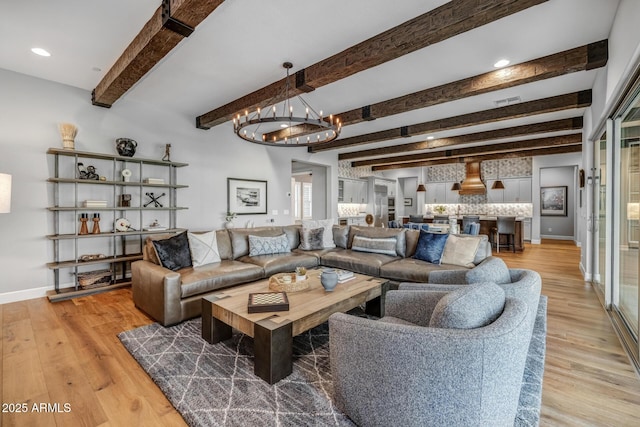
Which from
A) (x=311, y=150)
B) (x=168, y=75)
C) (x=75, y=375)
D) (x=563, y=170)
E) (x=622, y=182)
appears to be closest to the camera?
(x=75, y=375)

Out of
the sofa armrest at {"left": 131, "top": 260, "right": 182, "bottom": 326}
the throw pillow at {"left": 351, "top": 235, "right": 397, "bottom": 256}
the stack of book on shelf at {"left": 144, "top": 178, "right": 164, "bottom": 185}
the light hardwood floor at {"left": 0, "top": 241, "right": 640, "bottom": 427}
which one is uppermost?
the stack of book on shelf at {"left": 144, "top": 178, "right": 164, "bottom": 185}

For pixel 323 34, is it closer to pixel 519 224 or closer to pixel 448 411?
pixel 448 411

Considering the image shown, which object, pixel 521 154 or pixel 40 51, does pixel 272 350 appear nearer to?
pixel 40 51

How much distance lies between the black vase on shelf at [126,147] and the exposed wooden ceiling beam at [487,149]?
21.6 ft

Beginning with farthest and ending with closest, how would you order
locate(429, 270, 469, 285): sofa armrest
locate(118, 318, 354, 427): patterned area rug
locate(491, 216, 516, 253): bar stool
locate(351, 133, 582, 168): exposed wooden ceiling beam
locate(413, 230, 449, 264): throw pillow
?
locate(491, 216, 516, 253): bar stool < locate(351, 133, 582, 168): exposed wooden ceiling beam < locate(413, 230, 449, 264): throw pillow < locate(429, 270, 469, 285): sofa armrest < locate(118, 318, 354, 427): patterned area rug

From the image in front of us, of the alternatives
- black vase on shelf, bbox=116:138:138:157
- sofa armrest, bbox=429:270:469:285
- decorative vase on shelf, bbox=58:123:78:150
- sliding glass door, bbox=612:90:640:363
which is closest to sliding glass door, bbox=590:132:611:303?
sliding glass door, bbox=612:90:640:363

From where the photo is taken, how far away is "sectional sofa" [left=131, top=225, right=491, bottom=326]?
9.94ft

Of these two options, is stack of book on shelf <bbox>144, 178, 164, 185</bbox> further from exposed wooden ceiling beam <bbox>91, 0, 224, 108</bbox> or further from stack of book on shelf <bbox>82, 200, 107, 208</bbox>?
exposed wooden ceiling beam <bbox>91, 0, 224, 108</bbox>

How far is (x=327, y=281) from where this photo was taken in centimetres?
268

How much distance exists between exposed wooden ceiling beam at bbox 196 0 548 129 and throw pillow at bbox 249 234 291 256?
2030 mm

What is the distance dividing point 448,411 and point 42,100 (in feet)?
18.2

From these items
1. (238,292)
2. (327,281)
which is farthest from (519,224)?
(238,292)

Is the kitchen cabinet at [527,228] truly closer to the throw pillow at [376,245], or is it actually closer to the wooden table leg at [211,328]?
the throw pillow at [376,245]

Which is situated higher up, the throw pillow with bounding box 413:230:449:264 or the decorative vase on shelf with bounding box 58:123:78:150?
the decorative vase on shelf with bounding box 58:123:78:150
